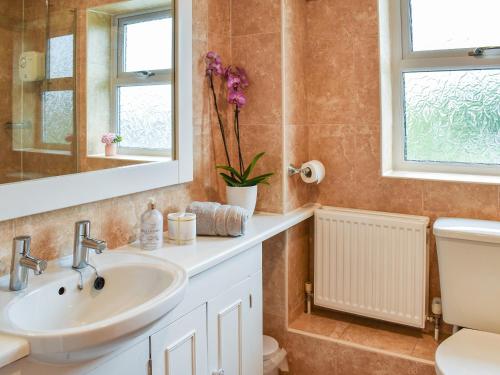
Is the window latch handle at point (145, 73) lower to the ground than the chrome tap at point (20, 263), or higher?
higher

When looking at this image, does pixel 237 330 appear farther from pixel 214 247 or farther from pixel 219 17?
pixel 219 17

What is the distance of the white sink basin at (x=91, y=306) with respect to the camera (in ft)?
3.25

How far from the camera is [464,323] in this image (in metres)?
1.97

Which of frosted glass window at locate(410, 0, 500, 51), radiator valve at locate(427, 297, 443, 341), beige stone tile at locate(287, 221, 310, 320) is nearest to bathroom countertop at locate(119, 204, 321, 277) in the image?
beige stone tile at locate(287, 221, 310, 320)

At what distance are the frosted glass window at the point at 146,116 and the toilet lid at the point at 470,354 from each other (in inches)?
50.2

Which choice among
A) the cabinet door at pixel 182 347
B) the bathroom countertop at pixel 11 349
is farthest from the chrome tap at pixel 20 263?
the cabinet door at pixel 182 347

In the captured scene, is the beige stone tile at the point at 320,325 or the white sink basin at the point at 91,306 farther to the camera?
the beige stone tile at the point at 320,325

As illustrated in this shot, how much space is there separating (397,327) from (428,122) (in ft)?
3.29

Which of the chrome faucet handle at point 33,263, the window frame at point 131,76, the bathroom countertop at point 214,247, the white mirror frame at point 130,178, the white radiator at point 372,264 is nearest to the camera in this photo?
the chrome faucet handle at point 33,263

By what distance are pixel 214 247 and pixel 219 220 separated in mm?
142

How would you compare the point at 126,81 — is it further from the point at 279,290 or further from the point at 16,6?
the point at 279,290

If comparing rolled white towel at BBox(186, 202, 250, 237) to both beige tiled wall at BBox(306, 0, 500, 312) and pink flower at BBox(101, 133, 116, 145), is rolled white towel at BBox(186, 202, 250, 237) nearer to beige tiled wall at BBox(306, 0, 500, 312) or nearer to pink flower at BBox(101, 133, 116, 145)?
pink flower at BBox(101, 133, 116, 145)

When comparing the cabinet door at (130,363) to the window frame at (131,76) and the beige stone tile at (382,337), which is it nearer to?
the window frame at (131,76)

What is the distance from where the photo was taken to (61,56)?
1.46 metres
